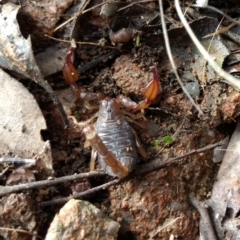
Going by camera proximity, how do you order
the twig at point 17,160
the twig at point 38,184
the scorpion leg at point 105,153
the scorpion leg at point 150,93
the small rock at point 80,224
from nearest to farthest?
the scorpion leg at point 105,153, the small rock at point 80,224, the twig at point 38,184, the twig at point 17,160, the scorpion leg at point 150,93

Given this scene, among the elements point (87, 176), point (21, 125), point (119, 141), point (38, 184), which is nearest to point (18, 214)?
point (38, 184)

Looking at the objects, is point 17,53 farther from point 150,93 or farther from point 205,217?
point 205,217

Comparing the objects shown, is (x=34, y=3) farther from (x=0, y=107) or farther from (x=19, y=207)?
(x=19, y=207)

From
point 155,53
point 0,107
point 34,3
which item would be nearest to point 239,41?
point 155,53

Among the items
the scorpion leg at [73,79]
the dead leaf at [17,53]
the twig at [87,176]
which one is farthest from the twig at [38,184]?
the scorpion leg at [73,79]

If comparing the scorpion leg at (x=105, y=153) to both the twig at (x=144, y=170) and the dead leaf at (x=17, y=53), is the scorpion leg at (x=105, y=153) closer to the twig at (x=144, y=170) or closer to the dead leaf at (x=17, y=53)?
the twig at (x=144, y=170)
